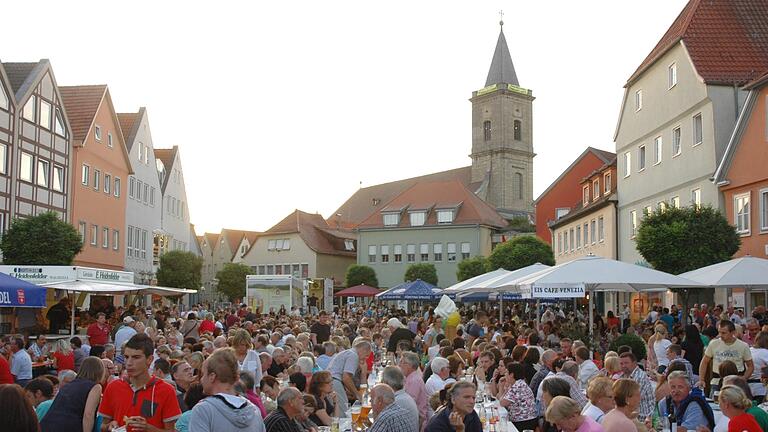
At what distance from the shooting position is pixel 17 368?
1543cm

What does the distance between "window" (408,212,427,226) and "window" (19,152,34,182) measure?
168 ft

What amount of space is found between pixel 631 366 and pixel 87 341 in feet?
51.1

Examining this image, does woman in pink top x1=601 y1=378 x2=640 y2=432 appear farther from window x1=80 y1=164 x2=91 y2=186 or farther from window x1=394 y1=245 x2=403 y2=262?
window x1=394 y1=245 x2=403 y2=262

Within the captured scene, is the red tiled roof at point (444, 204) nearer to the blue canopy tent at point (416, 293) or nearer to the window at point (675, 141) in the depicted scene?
the blue canopy tent at point (416, 293)

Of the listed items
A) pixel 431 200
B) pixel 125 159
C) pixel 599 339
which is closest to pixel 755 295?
pixel 599 339

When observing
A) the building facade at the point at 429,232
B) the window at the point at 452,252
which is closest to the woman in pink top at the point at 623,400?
the building facade at the point at 429,232

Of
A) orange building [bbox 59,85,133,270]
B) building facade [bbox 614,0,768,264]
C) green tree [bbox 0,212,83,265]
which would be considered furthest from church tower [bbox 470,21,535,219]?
green tree [bbox 0,212,83,265]

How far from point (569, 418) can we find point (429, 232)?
7829 cm

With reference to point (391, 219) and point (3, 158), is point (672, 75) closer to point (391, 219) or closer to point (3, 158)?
point (3, 158)

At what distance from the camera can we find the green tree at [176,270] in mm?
54938

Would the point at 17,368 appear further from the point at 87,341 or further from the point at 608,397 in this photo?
the point at 608,397

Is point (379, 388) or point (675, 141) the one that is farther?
point (675, 141)

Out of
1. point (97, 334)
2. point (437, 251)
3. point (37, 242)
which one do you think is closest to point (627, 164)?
point (37, 242)

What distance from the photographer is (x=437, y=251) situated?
84688mm
